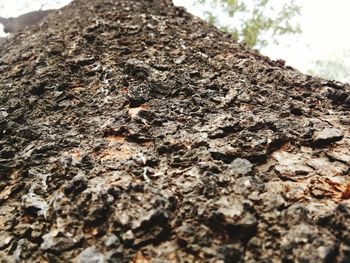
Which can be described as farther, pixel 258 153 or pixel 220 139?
pixel 220 139

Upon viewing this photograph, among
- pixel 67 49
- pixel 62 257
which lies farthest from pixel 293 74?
pixel 62 257

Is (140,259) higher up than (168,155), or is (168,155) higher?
(168,155)

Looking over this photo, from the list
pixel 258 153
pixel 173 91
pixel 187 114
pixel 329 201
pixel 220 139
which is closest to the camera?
pixel 329 201

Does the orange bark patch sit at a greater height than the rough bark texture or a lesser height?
lesser

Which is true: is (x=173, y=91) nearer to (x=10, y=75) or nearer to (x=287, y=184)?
(x=287, y=184)

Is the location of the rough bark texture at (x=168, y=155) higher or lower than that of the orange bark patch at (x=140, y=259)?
higher

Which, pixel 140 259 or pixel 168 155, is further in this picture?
pixel 168 155

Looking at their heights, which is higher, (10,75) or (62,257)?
(10,75)

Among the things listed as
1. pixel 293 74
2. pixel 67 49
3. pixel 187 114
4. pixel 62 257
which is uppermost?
pixel 293 74
